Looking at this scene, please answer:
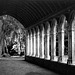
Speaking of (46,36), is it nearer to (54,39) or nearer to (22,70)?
(54,39)

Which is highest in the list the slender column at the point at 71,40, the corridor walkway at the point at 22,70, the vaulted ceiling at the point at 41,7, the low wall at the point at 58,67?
the vaulted ceiling at the point at 41,7

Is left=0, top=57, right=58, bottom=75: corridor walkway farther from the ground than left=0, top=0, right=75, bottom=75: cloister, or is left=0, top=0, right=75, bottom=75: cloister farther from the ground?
left=0, top=0, right=75, bottom=75: cloister

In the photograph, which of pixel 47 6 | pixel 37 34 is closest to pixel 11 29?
pixel 37 34

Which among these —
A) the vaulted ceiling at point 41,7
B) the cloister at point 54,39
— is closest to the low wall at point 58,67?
the cloister at point 54,39

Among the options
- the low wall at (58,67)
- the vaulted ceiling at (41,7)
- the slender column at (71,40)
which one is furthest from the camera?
the vaulted ceiling at (41,7)

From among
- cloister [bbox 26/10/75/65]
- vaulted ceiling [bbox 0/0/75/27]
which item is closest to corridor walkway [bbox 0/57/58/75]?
cloister [bbox 26/10/75/65]

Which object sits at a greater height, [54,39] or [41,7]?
[41,7]

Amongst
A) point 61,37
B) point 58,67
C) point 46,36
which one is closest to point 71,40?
point 61,37

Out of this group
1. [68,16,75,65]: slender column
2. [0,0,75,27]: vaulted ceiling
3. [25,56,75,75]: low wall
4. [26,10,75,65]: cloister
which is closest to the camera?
[25,56,75,75]: low wall

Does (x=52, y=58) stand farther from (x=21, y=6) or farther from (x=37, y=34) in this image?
(x=21, y=6)

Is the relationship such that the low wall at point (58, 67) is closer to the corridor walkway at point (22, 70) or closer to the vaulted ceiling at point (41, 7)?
the corridor walkway at point (22, 70)

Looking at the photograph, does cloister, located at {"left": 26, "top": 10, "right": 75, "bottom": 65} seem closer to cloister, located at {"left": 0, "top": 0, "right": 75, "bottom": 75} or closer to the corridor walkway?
cloister, located at {"left": 0, "top": 0, "right": 75, "bottom": 75}

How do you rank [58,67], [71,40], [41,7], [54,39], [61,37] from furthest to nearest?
[41,7], [54,39], [61,37], [58,67], [71,40]

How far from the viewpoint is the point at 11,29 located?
35.6m
